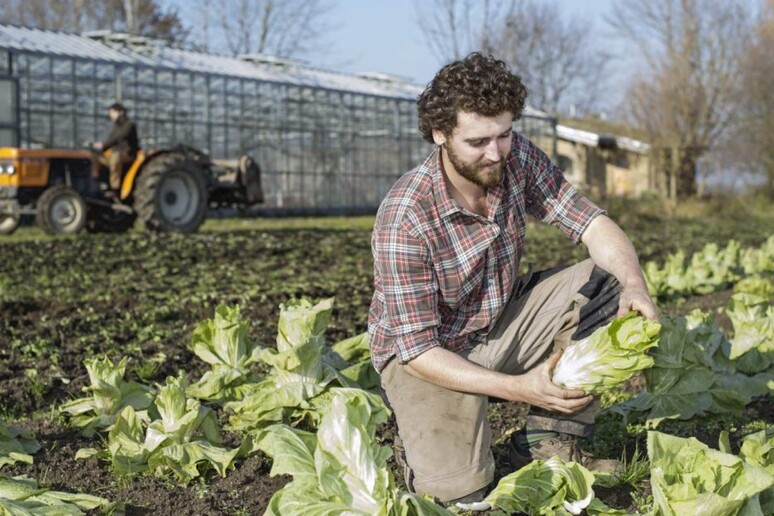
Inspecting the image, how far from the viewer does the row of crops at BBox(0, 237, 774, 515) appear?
270cm

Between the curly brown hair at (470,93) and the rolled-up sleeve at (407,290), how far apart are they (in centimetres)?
37

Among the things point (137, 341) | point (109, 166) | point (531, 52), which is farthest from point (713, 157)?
point (137, 341)

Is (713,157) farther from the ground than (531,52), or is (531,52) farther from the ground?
(531,52)

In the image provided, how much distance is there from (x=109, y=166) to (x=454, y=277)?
11.1m

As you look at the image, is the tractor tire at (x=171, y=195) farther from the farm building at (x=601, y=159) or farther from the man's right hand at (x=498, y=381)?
the farm building at (x=601, y=159)

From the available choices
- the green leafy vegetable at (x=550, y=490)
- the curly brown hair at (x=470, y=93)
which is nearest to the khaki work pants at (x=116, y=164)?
the curly brown hair at (x=470, y=93)

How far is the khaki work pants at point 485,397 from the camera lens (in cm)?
336

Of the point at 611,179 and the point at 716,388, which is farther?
the point at 611,179

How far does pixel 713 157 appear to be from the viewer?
101ft

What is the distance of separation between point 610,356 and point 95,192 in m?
11.6

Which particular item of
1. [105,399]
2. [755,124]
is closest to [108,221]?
[105,399]

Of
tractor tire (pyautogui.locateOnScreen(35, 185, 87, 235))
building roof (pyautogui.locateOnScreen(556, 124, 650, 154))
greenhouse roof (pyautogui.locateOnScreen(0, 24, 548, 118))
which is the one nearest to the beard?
tractor tire (pyautogui.locateOnScreen(35, 185, 87, 235))

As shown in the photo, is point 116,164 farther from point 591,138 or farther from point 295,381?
point 591,138

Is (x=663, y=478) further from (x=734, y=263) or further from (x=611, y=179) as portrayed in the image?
(x=611, y=179)
